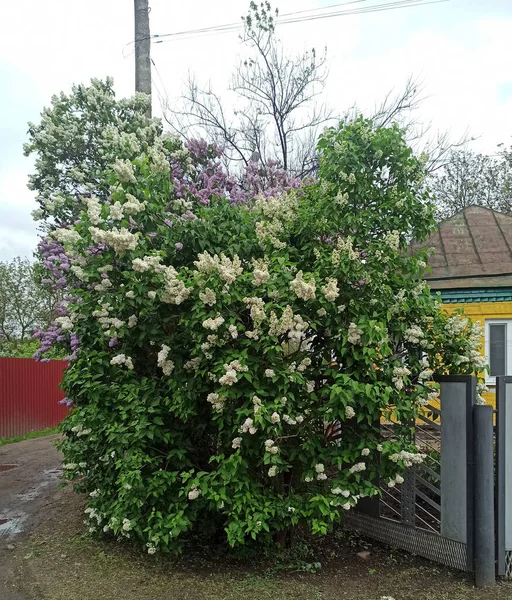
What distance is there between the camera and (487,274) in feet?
36.0

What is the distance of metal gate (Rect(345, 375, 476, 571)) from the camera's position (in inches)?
176

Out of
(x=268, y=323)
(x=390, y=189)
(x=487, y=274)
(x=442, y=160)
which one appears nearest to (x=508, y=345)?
(x=487, y=274)

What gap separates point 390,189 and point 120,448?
306 centimetres

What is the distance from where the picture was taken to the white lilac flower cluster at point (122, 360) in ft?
15.5

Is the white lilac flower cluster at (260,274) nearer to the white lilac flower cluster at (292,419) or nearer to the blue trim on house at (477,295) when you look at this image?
the white lilac flower cluster at (292,419)

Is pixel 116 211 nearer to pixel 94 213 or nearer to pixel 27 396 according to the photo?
pixel 94 213

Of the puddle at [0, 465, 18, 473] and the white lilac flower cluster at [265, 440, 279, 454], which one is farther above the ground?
the white lilac flower cluster at [265, 440, 279, 454]

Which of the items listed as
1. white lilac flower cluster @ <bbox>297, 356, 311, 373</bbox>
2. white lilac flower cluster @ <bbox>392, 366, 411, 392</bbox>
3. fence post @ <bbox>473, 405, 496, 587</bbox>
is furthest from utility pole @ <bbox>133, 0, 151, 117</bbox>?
fence post @ <bbox>473, 405, 496, 587</bbox>

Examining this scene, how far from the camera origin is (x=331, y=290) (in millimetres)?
4215

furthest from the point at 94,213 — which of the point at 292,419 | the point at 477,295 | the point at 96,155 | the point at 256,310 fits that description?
the point at 477,295

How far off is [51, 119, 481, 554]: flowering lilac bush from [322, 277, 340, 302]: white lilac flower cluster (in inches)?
0.9

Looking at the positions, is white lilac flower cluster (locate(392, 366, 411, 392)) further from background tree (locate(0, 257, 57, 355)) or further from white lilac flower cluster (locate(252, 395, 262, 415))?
background tree (locate(0, 257, 57, 355))

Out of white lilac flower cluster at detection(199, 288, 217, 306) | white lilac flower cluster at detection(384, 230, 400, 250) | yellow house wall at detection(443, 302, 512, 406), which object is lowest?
yellow house wall at detection(443, 302, 512, 406)

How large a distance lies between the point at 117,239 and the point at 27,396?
38.9ft
